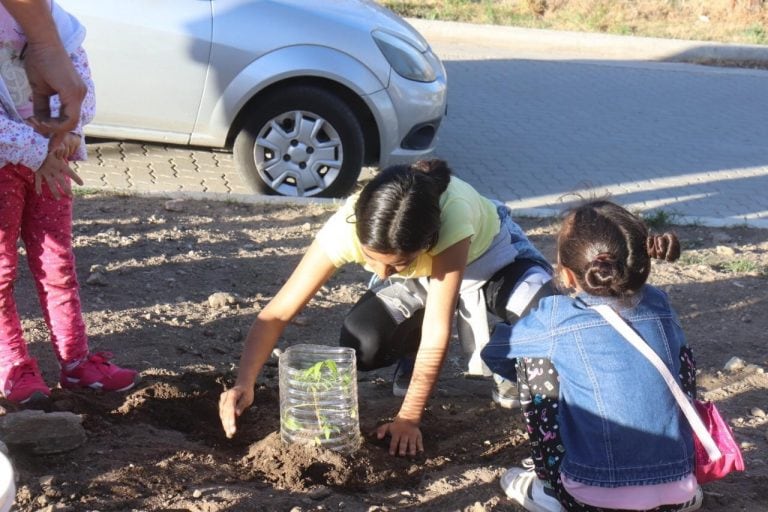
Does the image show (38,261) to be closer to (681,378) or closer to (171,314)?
(171,314)

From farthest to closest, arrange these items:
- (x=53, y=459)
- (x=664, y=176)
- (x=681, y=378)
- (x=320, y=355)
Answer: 1. (x=664, y=176)
2. (x=320, y=355)
3. (x=53, y=459)
4. (x=681, y=378)

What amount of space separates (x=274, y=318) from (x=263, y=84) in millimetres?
3387

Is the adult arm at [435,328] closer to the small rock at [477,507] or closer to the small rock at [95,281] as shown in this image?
the small rock at [477,507]

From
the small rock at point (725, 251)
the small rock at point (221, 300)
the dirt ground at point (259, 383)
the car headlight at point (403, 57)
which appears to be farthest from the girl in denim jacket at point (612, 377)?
the car headlight at point (403, 57)

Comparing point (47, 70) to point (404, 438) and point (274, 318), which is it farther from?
point (404, 438)

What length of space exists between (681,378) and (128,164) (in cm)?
535

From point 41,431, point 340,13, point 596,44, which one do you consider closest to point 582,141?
point 340,13

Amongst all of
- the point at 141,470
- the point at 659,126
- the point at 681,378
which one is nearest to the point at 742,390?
the point at 681,378

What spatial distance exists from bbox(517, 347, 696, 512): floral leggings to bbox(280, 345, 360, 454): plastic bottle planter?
683 millimetres

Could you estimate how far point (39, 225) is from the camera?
3627 millimetres

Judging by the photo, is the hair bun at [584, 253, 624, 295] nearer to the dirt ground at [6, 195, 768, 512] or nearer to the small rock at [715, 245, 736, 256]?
the dirt ground at [6, 195, 768, 512]

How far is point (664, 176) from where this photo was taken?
8.23 m

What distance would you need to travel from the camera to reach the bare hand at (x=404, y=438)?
365 centimetres

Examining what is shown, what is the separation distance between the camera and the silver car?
21.7 feet
